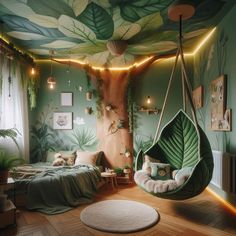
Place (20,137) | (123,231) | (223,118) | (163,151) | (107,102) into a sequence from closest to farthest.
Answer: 1. (123,231)
2. (223,118)
3. (163,151)
4. (20,137)
5. (107,102)

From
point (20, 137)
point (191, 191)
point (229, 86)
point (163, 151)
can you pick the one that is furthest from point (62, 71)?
point (191, 191)

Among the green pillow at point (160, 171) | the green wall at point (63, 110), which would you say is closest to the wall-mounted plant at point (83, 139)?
the green wall at point (63, 110)

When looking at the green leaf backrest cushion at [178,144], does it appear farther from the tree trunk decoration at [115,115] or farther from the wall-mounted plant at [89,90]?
the wall-mounted plant at [89,90]

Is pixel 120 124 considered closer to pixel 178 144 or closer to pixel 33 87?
pixel 178 144

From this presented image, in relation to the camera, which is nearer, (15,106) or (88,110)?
(15,106)

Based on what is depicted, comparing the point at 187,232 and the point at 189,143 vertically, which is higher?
the point at 189,143

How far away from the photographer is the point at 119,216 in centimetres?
290

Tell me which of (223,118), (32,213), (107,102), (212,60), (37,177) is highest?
(212,60)

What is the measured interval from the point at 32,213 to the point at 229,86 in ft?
11.2

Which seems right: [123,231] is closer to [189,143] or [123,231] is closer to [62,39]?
[189,143]

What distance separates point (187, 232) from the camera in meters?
2.50

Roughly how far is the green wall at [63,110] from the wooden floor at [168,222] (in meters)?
2.07

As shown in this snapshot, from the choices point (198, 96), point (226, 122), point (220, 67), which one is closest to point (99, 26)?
point (220, 67)

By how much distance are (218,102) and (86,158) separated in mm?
2733
